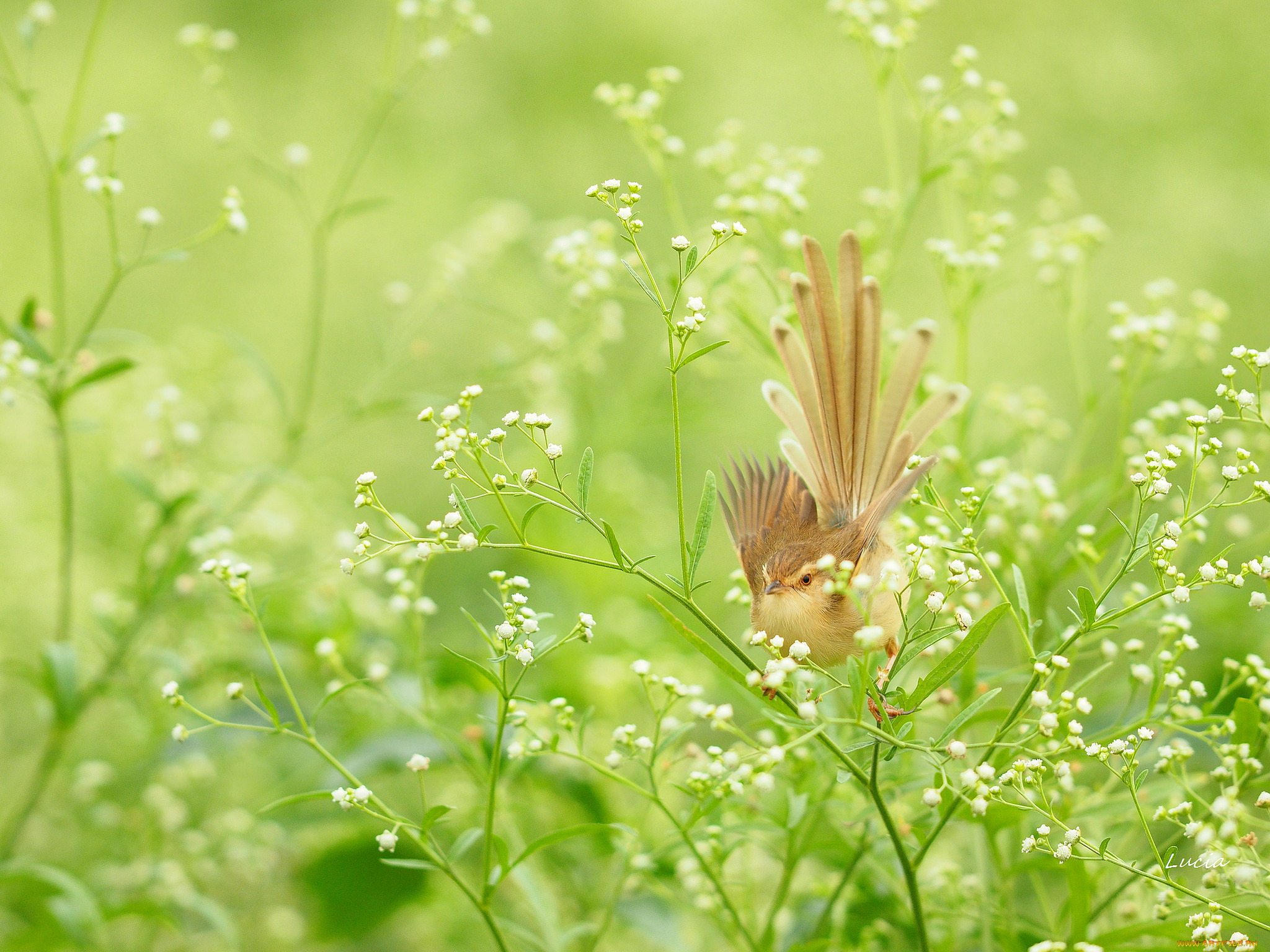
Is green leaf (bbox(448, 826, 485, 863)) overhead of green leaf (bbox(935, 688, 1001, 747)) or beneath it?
beneath

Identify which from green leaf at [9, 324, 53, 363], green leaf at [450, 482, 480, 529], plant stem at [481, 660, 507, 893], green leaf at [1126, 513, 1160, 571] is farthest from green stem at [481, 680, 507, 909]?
green leaf at [9, 324, 53, 363]

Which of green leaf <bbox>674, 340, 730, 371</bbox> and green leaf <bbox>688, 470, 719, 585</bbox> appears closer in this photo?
green leaf <bbox>674, 340, 730, 371</bbox>

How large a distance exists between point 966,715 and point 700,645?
11.3 inches

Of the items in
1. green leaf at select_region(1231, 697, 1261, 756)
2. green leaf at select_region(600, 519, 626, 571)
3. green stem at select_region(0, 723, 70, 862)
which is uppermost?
green leaf at select_region(1231, 697, 1261, 756)

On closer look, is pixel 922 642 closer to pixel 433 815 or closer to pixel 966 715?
pixel 966 715

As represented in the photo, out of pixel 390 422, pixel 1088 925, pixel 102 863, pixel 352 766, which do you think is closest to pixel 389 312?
pixel 390 422

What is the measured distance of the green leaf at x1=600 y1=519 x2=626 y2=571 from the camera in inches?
42.8

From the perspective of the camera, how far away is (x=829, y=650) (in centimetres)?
132

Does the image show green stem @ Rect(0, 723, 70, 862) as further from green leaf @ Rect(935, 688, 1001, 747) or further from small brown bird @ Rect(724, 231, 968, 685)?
green leaf @ Rect(935, 688, 1001, 747)

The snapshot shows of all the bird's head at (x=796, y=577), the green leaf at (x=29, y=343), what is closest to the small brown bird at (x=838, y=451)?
the bird's head at (x=796, y=577)

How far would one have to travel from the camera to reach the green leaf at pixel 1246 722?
1.21 metres

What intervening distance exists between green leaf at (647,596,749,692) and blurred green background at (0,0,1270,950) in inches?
34.4

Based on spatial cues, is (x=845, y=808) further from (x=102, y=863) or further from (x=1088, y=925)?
(x=102, y=863)

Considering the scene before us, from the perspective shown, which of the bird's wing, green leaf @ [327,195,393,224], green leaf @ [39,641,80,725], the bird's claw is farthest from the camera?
green leaf @ [327,195,393,224]
